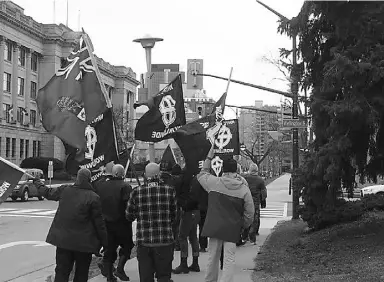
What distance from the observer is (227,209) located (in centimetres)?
738

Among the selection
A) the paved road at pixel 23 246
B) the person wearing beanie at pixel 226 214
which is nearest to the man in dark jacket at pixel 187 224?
the person wearing beanie at pixel 226 214

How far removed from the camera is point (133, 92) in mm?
115812

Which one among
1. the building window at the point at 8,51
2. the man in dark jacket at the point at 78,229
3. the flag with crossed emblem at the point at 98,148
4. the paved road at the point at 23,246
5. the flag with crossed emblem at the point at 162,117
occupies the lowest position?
the paved road at the point at 23,246

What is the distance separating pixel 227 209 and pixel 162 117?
3.18 metres

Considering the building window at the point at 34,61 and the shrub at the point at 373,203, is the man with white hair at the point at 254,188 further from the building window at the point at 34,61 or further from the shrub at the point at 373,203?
the building window at the point at 34,61

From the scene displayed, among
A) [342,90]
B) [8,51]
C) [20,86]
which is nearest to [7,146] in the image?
[20,86]

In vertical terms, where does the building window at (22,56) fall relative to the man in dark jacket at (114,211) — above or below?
above

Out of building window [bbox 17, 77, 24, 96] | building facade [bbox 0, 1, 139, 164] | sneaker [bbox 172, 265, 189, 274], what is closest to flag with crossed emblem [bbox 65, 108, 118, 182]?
sneaker [bbox 172, 265, 189, 274]

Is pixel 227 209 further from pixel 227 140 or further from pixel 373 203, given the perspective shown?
pixel 373 203

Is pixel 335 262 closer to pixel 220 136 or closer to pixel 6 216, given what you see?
pixel 220 136

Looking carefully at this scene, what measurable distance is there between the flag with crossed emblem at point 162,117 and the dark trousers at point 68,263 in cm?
322

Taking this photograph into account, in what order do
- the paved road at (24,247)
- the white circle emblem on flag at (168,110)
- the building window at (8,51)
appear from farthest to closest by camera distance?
the building window at (8,51) → the paved road at (24,247) → the white circle emblem on flag at (168,110)

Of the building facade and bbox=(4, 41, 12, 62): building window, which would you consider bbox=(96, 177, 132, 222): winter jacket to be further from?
bbox=(4, 41, 12, 62): building window

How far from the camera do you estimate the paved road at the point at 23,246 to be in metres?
11.0
